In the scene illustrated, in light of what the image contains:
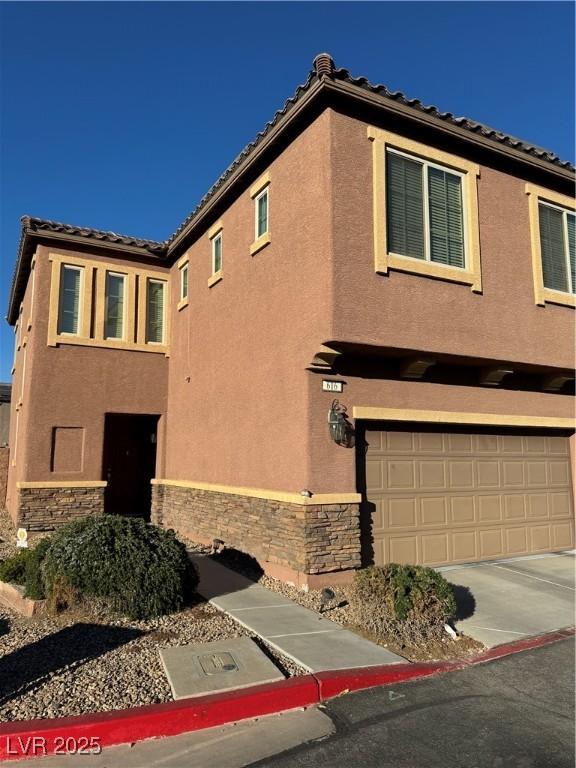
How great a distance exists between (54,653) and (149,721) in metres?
1.72

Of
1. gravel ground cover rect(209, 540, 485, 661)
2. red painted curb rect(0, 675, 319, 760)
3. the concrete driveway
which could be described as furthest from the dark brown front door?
red painted curb rect(0, 675, 319, 760)

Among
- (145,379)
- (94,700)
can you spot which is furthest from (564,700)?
(145,379)

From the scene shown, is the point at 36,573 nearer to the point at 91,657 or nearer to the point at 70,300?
A: the point at 91,657

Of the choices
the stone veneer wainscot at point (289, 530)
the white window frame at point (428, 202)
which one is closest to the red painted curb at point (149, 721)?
the stone veneer wainscot at point (289, 530)

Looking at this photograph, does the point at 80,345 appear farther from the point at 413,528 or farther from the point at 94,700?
the point at 94,700

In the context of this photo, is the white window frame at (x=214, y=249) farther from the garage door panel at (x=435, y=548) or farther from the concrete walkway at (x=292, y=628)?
the garage door panel at (x=435, y=548)

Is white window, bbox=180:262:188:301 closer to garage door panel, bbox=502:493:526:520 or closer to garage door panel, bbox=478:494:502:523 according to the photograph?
garage door panel, bbox=478:494:502:523

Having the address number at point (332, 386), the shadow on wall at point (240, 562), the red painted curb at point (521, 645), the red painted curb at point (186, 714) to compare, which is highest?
the address number at point (332, 386)

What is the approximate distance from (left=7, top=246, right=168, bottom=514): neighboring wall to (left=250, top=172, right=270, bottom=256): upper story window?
215 inches

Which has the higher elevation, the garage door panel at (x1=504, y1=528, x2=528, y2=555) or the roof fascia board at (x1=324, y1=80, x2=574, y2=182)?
the roof fascia board at (x1=324, y1=80, x2=574, y2=182)

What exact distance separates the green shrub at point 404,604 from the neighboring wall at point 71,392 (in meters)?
8.73

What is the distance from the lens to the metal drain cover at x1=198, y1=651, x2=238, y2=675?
16.4 feet

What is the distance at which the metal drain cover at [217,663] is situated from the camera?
501 centimetres

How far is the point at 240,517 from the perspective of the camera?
998 cm
